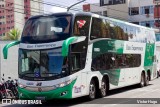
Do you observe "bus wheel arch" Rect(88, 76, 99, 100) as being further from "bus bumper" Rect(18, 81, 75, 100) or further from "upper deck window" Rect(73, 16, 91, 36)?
"upper deck window" Rect(73, 16, 91, 36)

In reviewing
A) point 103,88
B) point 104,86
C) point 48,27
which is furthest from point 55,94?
point 104,86

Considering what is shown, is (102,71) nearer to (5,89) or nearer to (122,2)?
(5,89)

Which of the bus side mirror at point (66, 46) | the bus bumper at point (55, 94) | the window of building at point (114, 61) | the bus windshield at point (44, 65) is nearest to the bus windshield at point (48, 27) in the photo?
the bus side mirror at point (66, 46)

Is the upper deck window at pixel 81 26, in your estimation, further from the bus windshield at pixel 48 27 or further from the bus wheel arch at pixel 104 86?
the bus wheel arch at pixel 104 86

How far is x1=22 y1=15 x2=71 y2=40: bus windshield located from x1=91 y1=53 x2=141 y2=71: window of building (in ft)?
8.05

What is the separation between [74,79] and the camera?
564 inches

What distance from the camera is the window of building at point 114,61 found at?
1662 centimetres

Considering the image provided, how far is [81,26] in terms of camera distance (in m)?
15.3

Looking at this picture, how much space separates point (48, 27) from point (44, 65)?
1673 mm

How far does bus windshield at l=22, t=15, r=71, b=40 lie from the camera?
14.5 m

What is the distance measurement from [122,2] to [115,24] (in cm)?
5480

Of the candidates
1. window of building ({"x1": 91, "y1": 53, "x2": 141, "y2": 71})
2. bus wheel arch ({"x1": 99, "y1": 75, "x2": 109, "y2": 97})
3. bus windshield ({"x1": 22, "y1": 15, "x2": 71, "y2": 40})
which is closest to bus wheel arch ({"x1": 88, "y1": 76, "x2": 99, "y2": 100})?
bus wheel arch ({"x1": 99, "y1": 75, "x2": 109, "y2": 97})

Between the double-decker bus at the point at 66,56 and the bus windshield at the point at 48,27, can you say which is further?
the bus windshield at the point at 48,27

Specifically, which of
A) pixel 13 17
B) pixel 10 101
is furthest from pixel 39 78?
pixel 13 17
